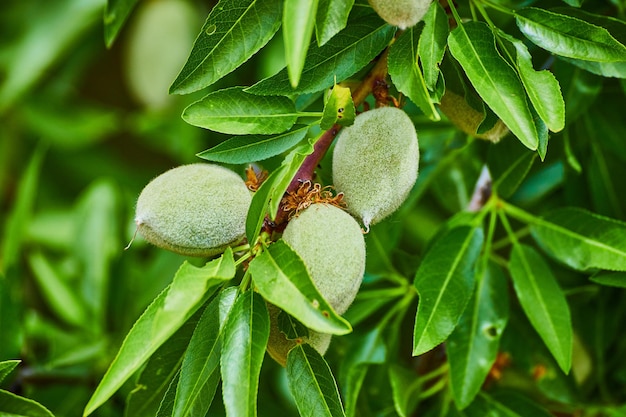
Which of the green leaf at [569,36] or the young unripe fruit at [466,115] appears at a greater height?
the green leaf at [569,36]

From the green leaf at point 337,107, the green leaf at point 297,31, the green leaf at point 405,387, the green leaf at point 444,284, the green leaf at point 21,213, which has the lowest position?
the green leaf at point 405,387

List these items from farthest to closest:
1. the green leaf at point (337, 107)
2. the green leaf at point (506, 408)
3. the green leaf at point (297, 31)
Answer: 1. the green leaf at point (506, 408)
2. the green leaf at point (337, 107)
3. the green leaf at point (297, 31)

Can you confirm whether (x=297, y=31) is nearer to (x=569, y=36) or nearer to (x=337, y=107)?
(x=337, y=107)

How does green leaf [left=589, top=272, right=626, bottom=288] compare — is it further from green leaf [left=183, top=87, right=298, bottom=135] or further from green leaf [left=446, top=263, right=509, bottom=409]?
green leaf [left=183, top=87, right=298, bottom=135]

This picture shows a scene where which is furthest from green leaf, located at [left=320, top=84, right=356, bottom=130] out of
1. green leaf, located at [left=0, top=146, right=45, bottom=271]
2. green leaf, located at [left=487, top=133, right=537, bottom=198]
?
green leaf, located at [left=0, top=146, right=45, bottom=271]

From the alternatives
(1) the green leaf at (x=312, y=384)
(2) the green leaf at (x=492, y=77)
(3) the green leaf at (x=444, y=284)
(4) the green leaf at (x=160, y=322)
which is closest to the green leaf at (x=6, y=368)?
(4) the green leaf at (x=160, y=322)

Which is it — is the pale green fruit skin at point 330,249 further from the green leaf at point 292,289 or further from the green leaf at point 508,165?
the green leaf at point 508,165

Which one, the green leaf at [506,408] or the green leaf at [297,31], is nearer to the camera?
the green leaf at [297,31]
